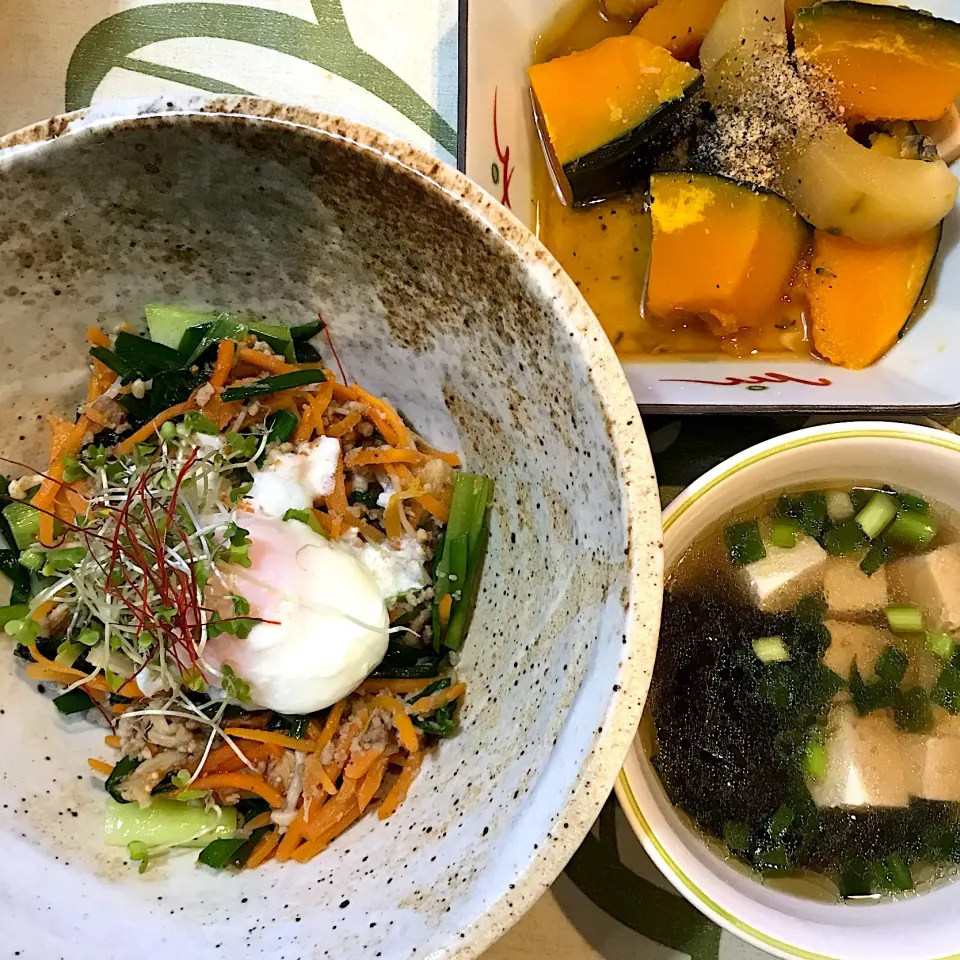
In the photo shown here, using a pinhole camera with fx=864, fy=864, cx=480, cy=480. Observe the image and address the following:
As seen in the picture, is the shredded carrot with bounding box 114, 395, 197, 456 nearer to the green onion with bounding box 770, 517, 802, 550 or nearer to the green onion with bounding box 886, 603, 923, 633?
the green onion with bounding box 770, 517, 802, 550

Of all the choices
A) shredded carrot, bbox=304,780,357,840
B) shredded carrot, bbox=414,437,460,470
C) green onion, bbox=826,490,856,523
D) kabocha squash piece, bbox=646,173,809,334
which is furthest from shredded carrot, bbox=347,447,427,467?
green onion, bbox=826,490,856,523

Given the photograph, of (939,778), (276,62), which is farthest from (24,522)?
(939,778)

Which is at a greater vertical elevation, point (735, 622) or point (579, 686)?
point (579, 686)

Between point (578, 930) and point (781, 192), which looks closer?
point (578, 930)

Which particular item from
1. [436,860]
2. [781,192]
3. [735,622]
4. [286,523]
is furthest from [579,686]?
[781,192]

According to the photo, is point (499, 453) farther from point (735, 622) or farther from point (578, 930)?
point (578, 930)

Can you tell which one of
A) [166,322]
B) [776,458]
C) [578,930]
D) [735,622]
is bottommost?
[578,930]
